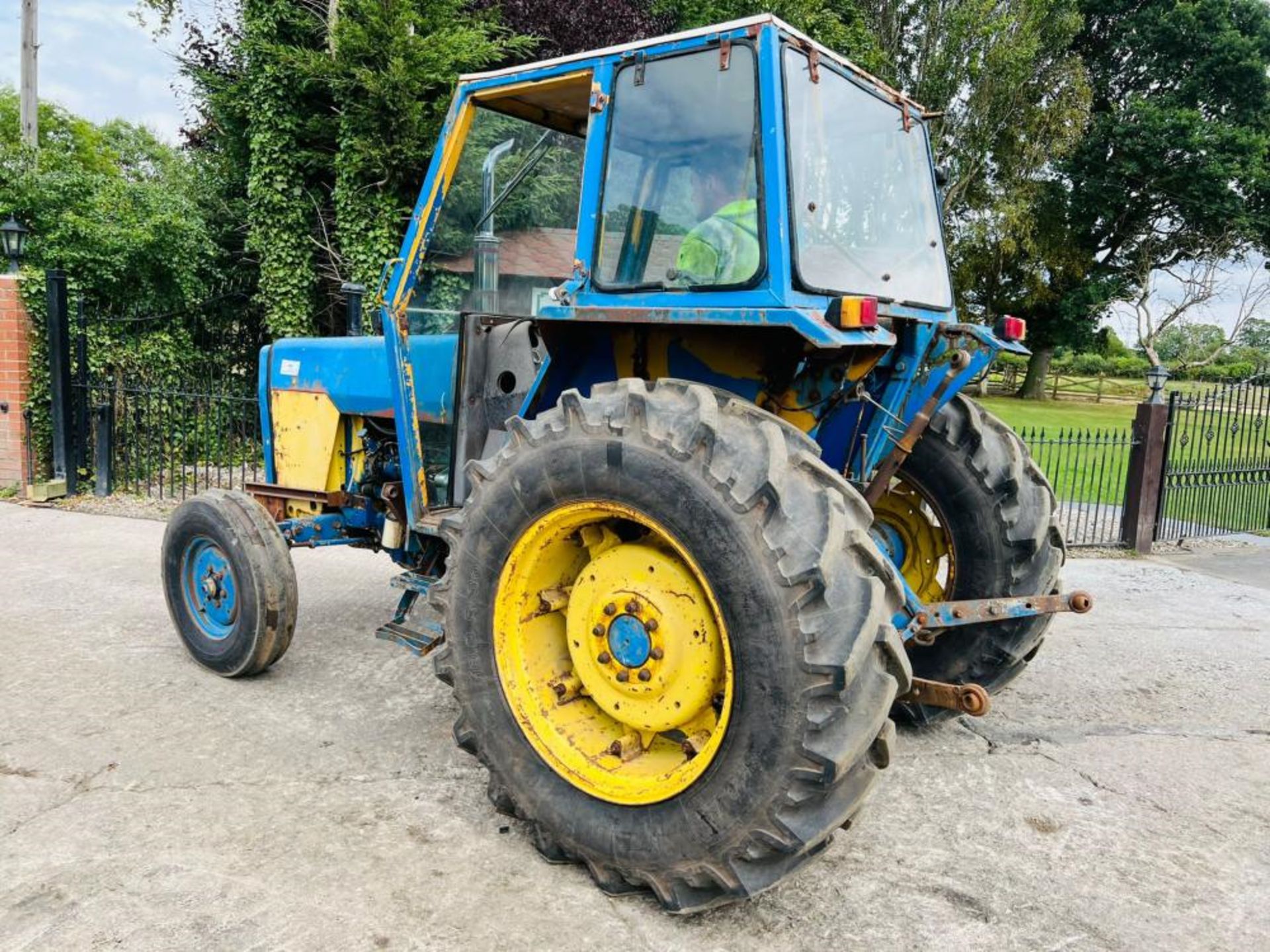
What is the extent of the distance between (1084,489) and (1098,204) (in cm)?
1601

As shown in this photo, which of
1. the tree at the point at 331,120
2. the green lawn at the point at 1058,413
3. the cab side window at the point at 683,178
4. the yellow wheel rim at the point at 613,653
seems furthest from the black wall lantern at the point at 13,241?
the green lawn at the point at 1058,413

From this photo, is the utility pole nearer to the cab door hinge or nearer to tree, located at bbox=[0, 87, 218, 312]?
tree, located at bbox=[0, 87, 218, 312]

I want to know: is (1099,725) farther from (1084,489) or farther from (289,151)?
(289,151)

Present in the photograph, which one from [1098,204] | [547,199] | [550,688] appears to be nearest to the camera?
[550,688]

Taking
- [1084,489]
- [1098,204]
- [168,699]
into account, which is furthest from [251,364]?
[1098,204]

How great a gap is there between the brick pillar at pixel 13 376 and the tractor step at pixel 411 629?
6.74 meters

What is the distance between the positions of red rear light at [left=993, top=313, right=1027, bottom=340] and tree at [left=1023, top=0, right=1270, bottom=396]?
24124 mm

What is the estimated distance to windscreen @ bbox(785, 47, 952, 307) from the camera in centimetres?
274

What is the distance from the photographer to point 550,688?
2.79 m

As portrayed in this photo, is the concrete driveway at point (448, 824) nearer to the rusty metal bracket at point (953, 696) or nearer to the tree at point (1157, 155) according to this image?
the rusty metal bracket at point (953, 696)

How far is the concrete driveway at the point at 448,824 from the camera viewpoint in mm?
2365

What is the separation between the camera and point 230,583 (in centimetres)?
394

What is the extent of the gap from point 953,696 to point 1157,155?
2667cm

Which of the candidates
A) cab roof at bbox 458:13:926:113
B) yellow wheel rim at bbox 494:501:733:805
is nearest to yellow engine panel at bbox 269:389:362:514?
cab roof at bbox 458:13:926:113
